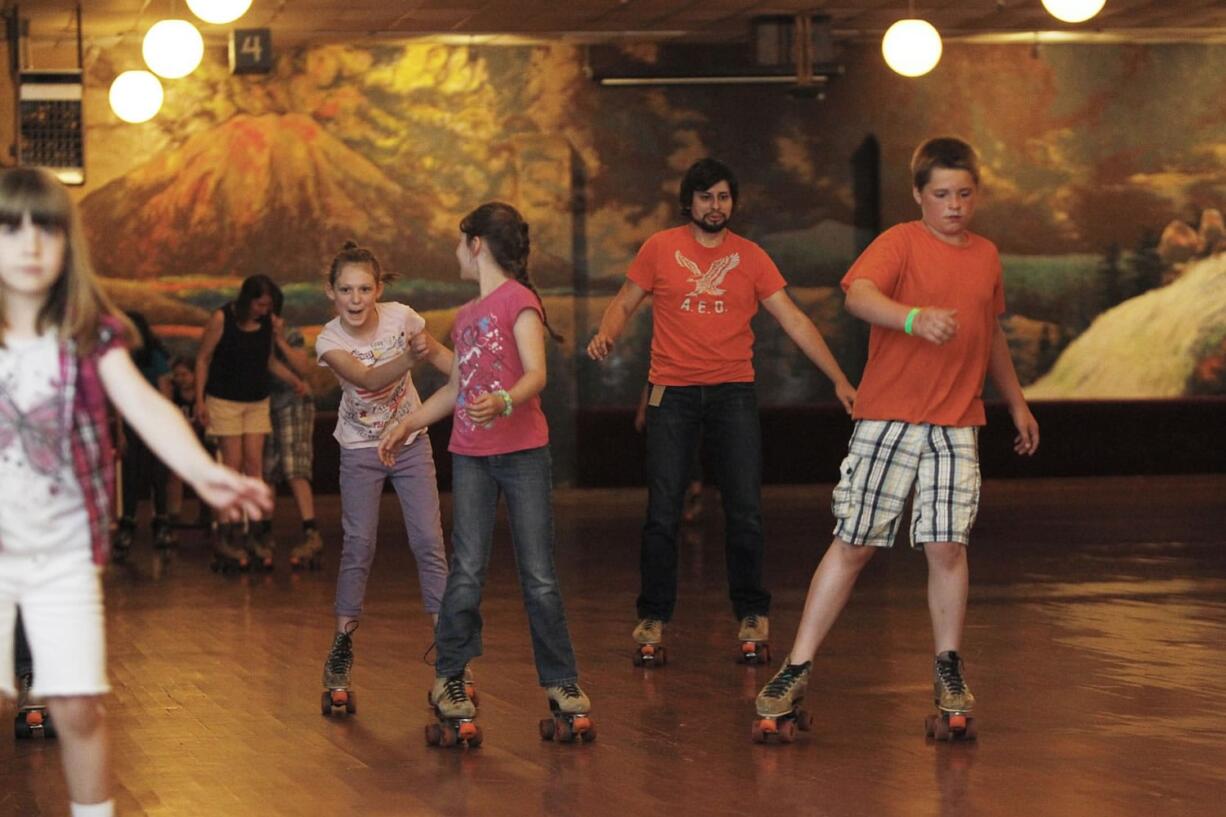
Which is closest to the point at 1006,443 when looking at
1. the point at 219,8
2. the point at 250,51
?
the point at 250,51

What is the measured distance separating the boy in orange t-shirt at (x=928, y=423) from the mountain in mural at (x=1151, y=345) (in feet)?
39.6

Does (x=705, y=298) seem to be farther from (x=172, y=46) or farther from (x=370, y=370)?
(x=172, y=46)

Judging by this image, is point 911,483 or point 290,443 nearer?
point 911,483

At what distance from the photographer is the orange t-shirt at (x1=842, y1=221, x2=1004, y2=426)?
5051 mm

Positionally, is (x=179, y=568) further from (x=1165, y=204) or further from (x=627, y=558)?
(x=1165, y=204)

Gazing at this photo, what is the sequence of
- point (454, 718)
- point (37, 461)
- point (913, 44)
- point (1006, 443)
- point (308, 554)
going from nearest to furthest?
point (37, 461), point (454, 718), point (308, 554), point (913, 44), point (1006, 443)

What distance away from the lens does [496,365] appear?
5129 mm

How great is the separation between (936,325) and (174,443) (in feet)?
6.75

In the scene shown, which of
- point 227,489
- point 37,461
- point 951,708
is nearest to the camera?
point 227,489

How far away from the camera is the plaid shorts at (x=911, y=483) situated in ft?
16.6

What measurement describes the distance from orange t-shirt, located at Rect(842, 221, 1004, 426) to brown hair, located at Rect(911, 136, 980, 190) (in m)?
0.16

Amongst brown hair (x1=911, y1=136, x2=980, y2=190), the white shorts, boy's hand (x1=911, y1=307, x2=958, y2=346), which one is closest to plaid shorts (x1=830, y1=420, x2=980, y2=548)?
boy's hand (x1=911, y1=307, x2=958, y2=346)

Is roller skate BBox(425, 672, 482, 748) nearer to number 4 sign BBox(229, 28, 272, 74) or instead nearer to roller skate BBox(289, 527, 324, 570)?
roller skate BBox(289, 527, 324, 570)

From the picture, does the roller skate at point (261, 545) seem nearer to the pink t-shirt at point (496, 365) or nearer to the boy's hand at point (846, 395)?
the boy's hand at point (846, 395)
